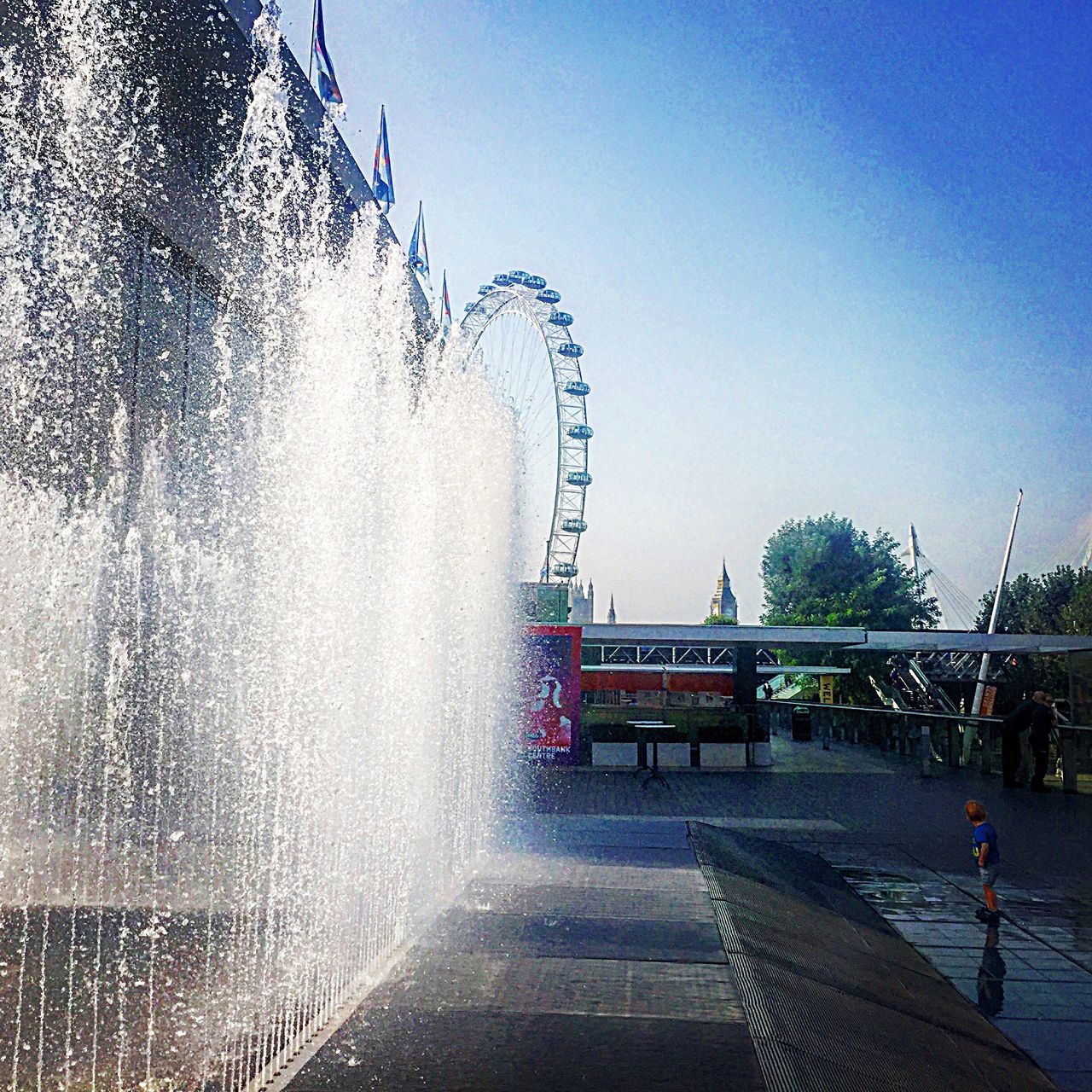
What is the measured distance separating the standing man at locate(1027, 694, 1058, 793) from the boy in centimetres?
941

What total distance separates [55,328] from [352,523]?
643cm

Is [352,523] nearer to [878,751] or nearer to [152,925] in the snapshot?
[152,925]

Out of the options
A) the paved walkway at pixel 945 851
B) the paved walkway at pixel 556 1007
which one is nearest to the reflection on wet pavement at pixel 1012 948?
the paved walkway at pixel 945 851

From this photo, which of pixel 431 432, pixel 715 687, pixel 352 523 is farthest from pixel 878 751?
pixel 352 523

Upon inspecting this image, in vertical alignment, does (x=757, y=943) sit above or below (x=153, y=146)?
below

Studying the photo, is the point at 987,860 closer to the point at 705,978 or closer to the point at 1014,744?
the point at 705,978

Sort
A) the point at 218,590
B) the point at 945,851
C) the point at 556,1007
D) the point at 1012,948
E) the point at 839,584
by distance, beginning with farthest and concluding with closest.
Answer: the point at 839,584, the point at 218,590, the point at 945,851, the point at 1012,948, the point at 556,1007

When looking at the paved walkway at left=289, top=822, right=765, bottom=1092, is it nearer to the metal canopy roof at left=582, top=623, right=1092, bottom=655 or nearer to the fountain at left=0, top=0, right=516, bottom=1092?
the fountain at left=0, top=0, right=516, bottom=1092

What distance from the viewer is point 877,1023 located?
545 cm

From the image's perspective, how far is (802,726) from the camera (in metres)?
35.2

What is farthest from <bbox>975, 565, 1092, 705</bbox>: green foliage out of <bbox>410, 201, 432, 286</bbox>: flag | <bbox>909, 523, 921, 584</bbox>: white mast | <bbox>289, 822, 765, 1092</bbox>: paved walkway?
<bbox>289, 822, 765, 1092</bbox>: paved walkway

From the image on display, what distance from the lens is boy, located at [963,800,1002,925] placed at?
880cm

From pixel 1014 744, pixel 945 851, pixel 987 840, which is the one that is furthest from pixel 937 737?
pixel 987 840

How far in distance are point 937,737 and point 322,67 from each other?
62.7ft
